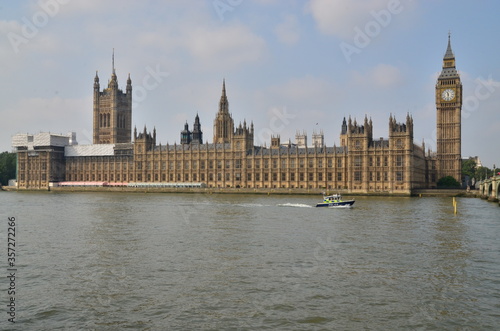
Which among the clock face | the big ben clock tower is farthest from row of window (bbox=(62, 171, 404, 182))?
the clock face

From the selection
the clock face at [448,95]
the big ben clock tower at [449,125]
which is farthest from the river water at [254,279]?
the clock face at [448,95]

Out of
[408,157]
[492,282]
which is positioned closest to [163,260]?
[492,282]

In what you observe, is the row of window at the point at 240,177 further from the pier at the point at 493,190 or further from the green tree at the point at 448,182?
the pier at the point at 493,190

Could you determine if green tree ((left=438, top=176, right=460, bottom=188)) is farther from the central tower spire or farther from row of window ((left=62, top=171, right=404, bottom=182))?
the central tower spire

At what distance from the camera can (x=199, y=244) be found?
1258 inches

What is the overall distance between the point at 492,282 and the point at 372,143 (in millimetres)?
88337

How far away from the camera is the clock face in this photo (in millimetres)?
119925

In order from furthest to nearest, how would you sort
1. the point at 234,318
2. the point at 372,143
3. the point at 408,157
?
the point at 372,143
the point at 408,157
the point at 234,318

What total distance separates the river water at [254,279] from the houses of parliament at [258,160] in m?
66.8

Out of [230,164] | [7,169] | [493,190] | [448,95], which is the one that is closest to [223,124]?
[230,164]

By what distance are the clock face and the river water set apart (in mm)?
87747

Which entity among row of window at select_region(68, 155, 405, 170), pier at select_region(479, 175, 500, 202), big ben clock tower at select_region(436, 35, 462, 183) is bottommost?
pier at select_region(479, 175, 500, 202)

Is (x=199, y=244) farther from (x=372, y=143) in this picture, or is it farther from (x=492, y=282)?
(x=372, y=143)

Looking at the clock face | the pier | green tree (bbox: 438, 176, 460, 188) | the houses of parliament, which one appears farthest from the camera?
the clock face
